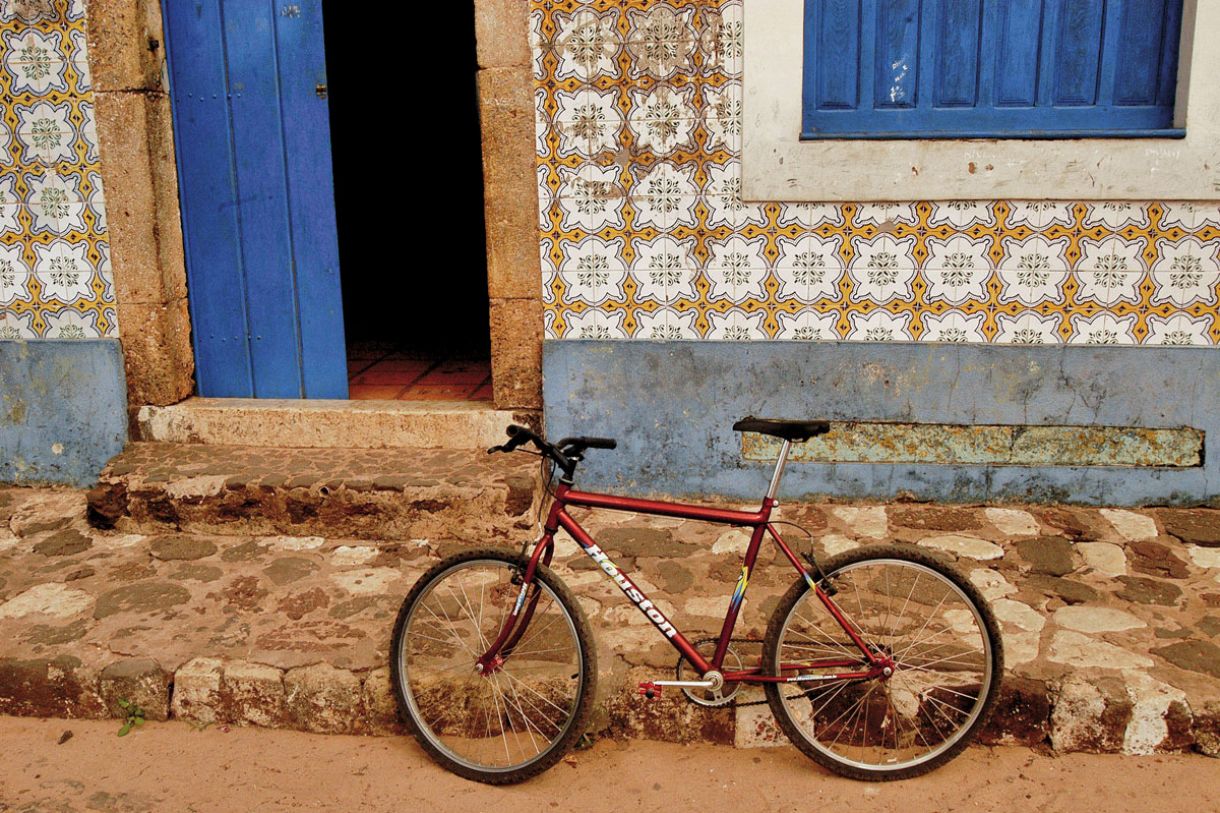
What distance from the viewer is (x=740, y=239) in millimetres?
4559

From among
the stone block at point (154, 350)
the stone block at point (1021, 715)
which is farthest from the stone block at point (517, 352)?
the stone block at point (1021, 715)

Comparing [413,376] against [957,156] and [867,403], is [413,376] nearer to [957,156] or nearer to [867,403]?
[867,403]

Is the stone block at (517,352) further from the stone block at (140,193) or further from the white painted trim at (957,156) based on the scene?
the stone block at (140,193)

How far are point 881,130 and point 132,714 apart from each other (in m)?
3.76

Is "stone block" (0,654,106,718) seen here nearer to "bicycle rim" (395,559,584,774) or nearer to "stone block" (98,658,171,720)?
"stone block" (98,658,171,720)

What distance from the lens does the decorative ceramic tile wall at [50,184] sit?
15.6 ft

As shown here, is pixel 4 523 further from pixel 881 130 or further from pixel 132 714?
pixel 881 130

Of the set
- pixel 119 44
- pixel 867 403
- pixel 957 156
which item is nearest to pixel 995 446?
pixel 867 403

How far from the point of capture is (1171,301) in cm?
439

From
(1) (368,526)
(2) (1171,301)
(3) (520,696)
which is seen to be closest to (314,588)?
(1) (368,526)

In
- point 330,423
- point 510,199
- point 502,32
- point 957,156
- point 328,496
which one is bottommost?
point 328,496

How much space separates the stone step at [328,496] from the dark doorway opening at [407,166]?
325 centimetres

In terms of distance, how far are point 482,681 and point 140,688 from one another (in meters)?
1.21

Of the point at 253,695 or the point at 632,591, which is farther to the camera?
the point at 253,695
